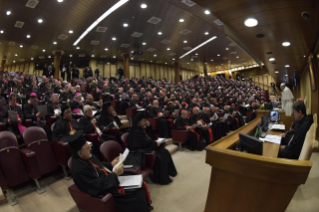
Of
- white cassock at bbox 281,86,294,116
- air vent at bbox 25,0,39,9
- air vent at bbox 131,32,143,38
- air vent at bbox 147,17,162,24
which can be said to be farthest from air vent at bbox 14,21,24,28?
white cassock at bbox 281,86,294,116

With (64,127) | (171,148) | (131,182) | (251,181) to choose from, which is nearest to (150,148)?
(131,182)

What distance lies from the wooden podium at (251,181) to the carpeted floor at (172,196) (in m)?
1.24

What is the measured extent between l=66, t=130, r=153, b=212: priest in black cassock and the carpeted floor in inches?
26.3

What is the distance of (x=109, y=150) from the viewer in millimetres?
3098

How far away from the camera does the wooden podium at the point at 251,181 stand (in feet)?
4.23

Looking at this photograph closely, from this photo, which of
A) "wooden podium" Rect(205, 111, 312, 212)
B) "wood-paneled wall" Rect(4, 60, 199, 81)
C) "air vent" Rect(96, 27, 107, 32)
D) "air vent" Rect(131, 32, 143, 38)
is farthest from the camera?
"wood-paneled wall" Rect(4, 60, 199, 81)

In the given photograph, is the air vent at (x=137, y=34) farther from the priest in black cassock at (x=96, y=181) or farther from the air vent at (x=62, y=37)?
the priest in black cassock at (x=96, y=181)

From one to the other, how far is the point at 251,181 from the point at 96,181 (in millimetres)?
1628

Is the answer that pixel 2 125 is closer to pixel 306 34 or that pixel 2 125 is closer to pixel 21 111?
pixel 21 111

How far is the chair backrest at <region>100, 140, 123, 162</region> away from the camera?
297cm

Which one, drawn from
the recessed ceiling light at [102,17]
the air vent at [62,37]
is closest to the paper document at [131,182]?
the recessed ceiling light at [102,17]

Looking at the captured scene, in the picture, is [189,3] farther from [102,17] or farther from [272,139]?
[272,139]

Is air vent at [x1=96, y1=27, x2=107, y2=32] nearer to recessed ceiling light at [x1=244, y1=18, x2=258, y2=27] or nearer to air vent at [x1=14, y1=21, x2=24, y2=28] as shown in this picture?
air vent at [x1=14, y1=21, x2=24, y2=28]

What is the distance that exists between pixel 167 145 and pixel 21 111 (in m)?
4.18
